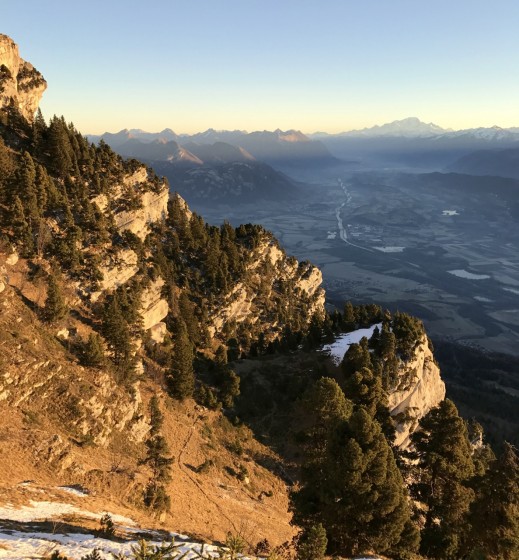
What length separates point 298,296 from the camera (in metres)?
135

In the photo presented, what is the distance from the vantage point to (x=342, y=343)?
311 ft

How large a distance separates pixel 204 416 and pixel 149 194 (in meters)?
56.2

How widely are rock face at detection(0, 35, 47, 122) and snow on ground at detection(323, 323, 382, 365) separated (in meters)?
93.8

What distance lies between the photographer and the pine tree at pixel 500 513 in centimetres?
3366

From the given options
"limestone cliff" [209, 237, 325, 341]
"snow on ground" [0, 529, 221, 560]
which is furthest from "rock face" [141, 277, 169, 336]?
"snow on ground" [0, 529, 221, 560]

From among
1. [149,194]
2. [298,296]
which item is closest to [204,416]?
[149,194]

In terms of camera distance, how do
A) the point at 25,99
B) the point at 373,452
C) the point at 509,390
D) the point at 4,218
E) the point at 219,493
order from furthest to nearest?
the point at 509,390 → the point at 25,99 → the point at 4,218 → the point at 219,493 → the point at 373,452

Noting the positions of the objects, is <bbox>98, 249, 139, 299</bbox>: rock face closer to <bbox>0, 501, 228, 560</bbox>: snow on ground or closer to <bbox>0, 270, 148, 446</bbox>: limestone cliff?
<bbox>0, 270, 148, 446</bbox>: limestone cliff

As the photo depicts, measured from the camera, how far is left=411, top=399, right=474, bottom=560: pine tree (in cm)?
4259

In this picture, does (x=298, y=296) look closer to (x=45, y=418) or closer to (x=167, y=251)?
(x=167, y=251)

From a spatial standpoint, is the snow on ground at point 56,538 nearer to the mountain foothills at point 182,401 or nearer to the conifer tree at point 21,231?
the mountain foothills at point 182,401

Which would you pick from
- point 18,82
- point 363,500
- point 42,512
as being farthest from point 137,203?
point 363,500

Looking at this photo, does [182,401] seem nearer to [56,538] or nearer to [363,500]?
[363,500]

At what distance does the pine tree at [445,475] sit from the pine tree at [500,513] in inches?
213
